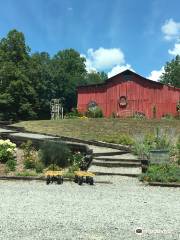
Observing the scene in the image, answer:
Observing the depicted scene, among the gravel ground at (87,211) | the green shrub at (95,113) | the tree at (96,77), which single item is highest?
the tree at (96,77)

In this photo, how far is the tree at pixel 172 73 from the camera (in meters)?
99.9

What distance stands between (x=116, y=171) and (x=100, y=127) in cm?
1246

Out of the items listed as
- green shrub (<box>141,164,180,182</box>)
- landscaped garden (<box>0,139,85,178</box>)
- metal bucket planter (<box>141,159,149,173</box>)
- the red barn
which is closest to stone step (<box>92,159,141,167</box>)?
landscaped garden (<box>0,139,85,178</box>)

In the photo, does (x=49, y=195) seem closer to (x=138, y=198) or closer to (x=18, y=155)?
(x=138, y=198)

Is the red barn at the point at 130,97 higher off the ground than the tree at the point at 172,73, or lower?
lower

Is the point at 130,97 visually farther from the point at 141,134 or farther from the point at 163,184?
the point at 163,184

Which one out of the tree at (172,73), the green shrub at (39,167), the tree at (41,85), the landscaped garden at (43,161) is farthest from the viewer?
the tree at (172,73)

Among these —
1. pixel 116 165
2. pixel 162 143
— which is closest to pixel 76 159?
pixel 116 165

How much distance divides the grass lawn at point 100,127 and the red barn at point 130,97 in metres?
10.4

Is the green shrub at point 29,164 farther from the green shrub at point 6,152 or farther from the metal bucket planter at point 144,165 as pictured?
the metal bucket planter at point 144,165

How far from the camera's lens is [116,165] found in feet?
53.3

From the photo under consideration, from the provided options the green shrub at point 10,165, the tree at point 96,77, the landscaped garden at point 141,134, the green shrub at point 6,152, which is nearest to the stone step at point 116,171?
the landscaped garden at point 141,134

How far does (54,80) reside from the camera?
74.6 metres

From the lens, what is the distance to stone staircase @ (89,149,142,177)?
15109mm
